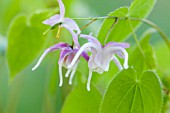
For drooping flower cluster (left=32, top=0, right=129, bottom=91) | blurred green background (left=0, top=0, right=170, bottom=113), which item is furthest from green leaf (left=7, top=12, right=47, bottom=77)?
drooping flower cluster (left=32, top=0, right=129, bottom=91)

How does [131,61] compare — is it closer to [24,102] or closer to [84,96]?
[84,96]

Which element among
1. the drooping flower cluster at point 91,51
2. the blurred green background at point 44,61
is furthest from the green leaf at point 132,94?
the blurred green background at point 44,61

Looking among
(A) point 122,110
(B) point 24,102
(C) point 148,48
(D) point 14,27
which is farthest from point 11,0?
(B) point 24,102

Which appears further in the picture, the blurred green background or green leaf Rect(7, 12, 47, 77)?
→ the blurred green background

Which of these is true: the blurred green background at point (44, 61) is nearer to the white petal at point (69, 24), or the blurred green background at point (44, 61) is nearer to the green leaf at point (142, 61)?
the green leaf at point (142, 61)

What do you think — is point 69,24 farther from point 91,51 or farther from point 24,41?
point 24,41

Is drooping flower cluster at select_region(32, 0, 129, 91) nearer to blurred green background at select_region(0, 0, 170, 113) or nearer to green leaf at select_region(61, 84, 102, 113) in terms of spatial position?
green leaf at select_region(61, 84, 102, 113)

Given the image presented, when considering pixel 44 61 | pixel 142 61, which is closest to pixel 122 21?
pixel 142 61
